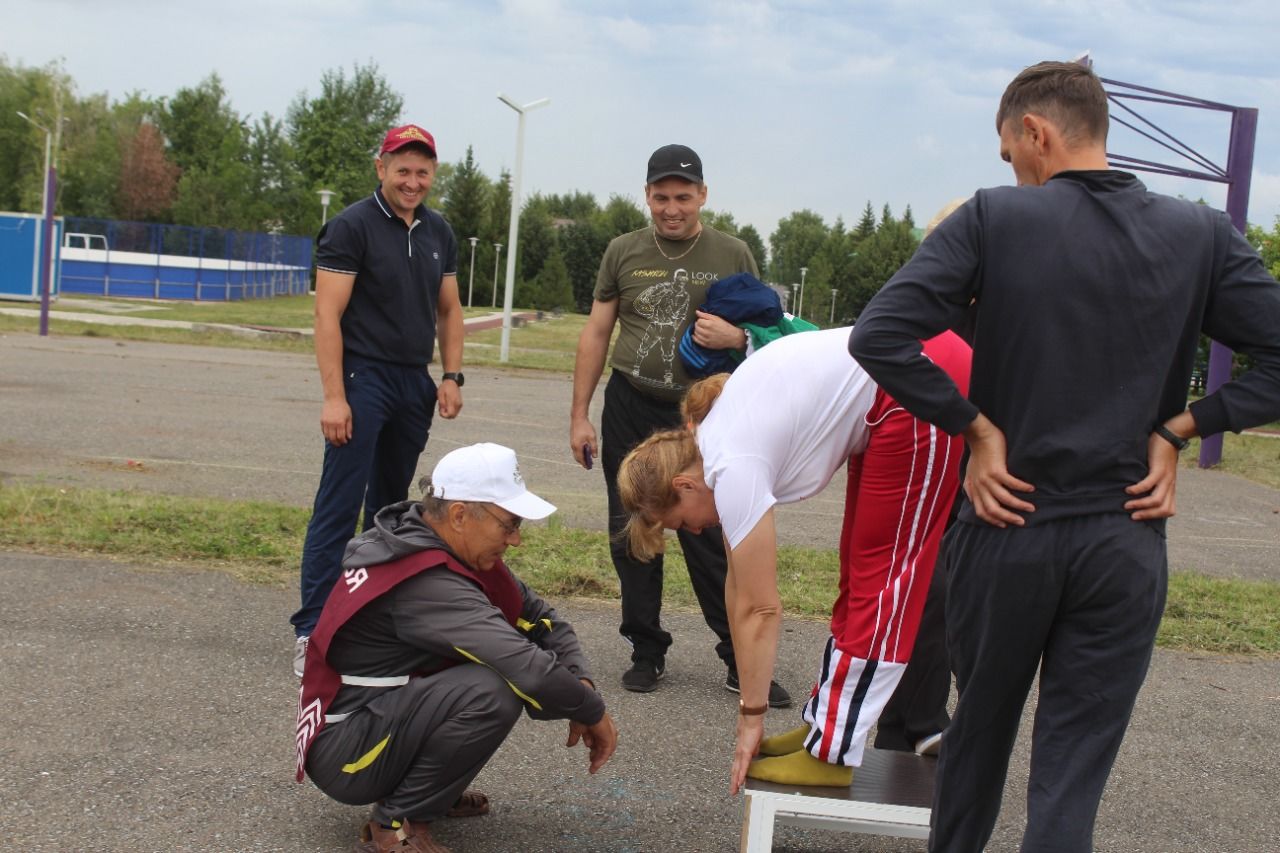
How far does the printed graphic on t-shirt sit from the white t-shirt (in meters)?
1.45

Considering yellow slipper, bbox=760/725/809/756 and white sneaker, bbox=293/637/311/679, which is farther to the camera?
white sneaker, bbox=293/637/311/679

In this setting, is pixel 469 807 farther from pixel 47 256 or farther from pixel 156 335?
pixel 156 335

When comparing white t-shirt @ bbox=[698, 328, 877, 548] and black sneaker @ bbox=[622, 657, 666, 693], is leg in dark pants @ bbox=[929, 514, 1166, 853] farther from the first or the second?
black sneaker @ bbox=[622, 657, 666, 693]

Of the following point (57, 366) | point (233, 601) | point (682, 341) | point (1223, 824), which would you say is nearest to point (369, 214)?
point (682, 341)

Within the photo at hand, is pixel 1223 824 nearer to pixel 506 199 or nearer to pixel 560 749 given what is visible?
pixel 560 749

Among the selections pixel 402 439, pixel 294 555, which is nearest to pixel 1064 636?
pixel 402 439

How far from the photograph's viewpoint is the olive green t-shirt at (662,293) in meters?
5.02

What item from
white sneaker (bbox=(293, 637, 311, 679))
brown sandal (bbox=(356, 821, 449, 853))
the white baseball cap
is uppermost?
the white baseball cap

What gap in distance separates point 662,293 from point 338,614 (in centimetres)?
220

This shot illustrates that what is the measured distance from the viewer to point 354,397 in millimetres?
5023

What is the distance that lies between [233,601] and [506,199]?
74633 mm

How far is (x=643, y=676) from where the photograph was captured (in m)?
5.01

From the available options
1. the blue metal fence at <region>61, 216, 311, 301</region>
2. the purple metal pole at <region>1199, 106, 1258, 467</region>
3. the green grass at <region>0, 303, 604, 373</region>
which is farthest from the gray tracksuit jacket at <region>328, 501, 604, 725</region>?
the blue metal fence at <region>61, 216, 311, 301</region>

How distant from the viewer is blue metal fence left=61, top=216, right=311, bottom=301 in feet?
139
